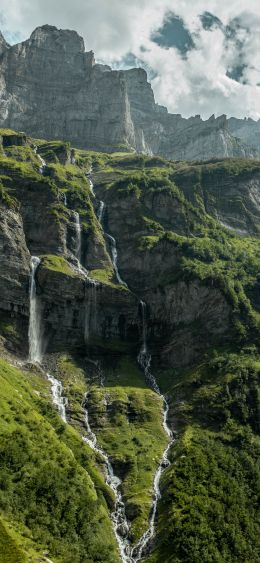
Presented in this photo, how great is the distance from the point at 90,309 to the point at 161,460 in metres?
60.3

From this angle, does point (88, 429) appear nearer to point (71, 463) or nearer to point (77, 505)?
point (71, 463)

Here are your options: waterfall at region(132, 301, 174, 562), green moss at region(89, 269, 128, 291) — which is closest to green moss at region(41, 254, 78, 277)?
green moss at region(89, 269, 128, 291)

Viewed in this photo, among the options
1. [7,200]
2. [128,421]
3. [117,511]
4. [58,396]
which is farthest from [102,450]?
[7,200]

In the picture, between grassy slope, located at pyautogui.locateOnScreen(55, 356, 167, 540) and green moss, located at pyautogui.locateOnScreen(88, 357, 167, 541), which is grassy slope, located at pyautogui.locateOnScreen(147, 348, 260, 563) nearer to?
green moss, located at pyautogui.locateOnScreen(88, 357, 167, 541)

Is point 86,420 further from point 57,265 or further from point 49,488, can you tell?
point 57,265

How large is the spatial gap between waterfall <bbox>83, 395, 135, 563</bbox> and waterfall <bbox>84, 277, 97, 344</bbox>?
41523 mm

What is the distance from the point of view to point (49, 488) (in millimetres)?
96750

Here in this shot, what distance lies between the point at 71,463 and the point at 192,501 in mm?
24071

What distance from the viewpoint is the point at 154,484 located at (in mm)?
112750

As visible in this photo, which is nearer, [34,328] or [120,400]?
[120,400]

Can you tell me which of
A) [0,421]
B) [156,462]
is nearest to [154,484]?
[156,462]

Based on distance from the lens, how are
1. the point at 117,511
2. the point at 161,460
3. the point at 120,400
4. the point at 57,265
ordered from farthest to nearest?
the point at 57,265 → the point at 120,400 → the point at 161,460 → the point at 117,511

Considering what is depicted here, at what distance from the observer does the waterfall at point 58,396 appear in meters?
134

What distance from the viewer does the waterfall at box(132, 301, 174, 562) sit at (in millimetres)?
98512
